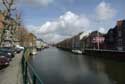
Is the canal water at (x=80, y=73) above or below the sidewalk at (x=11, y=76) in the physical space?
below

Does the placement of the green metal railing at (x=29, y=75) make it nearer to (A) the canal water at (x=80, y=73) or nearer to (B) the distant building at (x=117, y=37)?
(A) the canal water at (x=80, y=73)

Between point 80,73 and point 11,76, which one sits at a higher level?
point 11,76

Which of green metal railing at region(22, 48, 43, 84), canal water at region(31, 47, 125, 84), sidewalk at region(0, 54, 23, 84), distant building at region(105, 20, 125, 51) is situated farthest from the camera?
distant building at region(105, 20, 125, 51)

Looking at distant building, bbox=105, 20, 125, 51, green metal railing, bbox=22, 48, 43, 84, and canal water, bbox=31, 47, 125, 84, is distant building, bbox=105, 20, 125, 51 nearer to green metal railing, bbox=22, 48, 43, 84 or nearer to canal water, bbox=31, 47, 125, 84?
canal water, bbox=31, 47, 125, 84

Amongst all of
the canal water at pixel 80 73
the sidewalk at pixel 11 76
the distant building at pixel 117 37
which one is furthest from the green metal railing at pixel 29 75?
the distant building at pixel 117 37

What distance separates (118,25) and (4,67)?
253 feet

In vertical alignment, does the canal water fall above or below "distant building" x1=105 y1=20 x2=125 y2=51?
below

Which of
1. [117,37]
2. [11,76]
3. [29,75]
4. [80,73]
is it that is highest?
[117,37]

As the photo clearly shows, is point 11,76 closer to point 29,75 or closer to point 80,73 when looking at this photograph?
point 29,75

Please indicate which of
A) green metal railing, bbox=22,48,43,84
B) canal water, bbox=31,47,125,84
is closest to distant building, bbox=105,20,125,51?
canal water, bbox=31,47,125,84

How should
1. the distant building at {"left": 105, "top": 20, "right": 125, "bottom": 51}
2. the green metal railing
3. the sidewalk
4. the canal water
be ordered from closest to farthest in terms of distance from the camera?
the green metal railing
the sidewalk
the canal water
the distant building at {"left": 105, "top": 20, "right": 125, "bottom": 51}

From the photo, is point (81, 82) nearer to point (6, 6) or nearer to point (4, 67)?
point (4, 67)

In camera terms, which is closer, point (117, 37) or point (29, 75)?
point (29, 75)

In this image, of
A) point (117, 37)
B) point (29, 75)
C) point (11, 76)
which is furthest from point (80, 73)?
point (117, 37)
